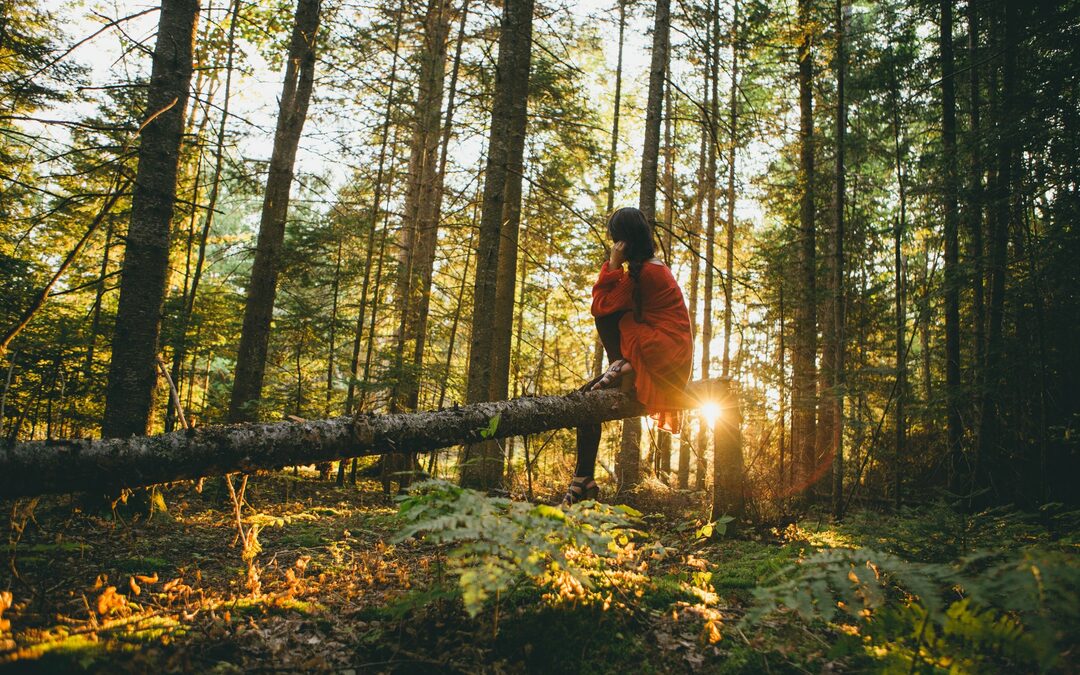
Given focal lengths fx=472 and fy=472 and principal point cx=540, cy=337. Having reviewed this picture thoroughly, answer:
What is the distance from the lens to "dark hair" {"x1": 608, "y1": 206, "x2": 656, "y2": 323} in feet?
15.1

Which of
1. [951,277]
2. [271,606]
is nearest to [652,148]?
[951,277]

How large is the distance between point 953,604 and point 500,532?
185cm

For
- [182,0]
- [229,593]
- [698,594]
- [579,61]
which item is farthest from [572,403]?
[579,61]

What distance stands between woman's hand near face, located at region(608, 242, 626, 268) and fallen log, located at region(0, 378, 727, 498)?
4.81ft

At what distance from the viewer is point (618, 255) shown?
4691 mm

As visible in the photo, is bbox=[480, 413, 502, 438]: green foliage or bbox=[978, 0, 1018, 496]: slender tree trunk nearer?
bbox=[480, 413, 502, 438]: green foliage

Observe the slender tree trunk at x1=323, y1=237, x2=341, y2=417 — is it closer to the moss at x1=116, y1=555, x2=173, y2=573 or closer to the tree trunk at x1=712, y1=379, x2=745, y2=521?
the moss at x1=116, y1=555, x2=173, y2=573

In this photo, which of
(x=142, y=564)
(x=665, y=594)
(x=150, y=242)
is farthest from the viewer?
(x=150, y=242)

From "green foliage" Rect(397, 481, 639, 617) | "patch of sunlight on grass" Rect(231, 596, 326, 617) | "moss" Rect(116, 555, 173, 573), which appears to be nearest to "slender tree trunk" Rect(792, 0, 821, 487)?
"green foliage" Rect(397, 481, 639, 617)

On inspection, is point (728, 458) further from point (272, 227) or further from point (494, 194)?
point (272, 227)

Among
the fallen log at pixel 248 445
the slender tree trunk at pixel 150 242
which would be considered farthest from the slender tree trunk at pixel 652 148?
the slender tree trunk at pixel 150 242

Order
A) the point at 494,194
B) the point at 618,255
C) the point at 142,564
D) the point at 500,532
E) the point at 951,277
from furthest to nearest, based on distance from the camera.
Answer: the point at 951,277
the point at 494,194
the point at 618,255
the point at 142,564
the point at 500,532

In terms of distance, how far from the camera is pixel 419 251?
1351 centimetres

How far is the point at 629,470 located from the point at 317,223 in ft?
31.3
